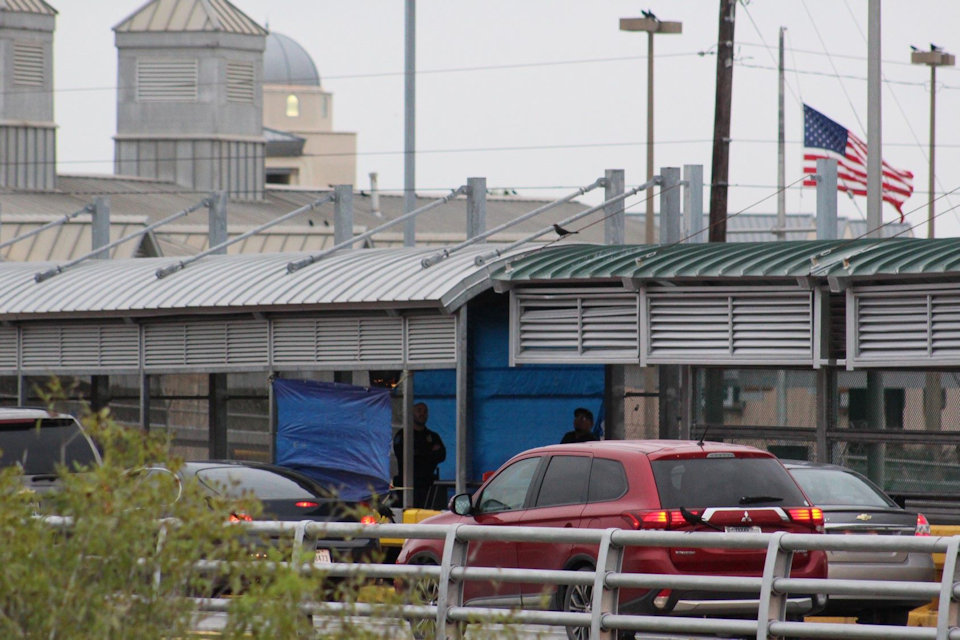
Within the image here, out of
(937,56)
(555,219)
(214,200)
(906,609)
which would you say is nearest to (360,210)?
(555,219)

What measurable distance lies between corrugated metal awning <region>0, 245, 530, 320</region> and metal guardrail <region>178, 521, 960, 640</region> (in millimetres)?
10596

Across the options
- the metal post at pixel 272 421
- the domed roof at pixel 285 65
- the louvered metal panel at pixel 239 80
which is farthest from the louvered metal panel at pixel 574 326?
the domed roof at pixel 285 65

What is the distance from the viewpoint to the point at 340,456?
21.3m

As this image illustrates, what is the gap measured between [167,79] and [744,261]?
56137 millimetres

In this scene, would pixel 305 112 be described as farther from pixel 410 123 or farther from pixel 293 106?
pixel 410 123

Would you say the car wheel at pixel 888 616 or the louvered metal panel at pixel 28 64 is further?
the louvered metal panel at pixel 28 64

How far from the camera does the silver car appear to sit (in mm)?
13289

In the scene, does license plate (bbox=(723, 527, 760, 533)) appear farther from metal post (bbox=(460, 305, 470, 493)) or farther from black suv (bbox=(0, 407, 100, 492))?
metal post (bbox=(460, 305, 470, 493))

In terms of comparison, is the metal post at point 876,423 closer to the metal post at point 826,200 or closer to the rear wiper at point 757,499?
the metal post at point 826,200

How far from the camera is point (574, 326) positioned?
68.9ft

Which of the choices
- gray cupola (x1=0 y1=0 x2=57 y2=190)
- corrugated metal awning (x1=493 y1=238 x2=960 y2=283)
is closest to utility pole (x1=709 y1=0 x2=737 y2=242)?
corrugated metal awning (x1=493 y1=238 x2=960 y2=283)

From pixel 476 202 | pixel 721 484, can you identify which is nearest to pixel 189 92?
pixel 476 202

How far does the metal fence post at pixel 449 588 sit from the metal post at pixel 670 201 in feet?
47.4

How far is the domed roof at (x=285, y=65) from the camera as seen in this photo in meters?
123
